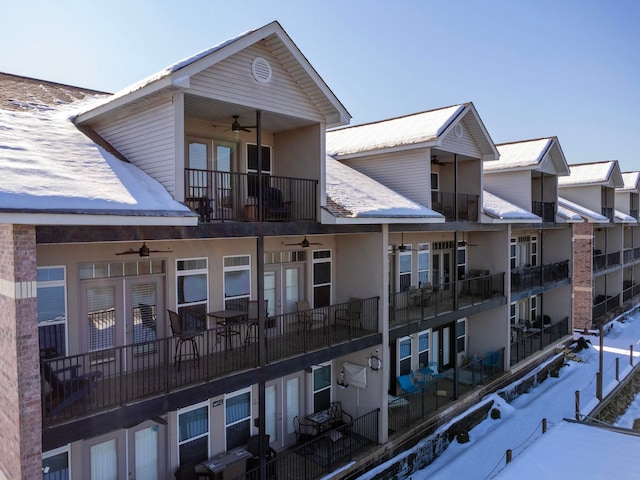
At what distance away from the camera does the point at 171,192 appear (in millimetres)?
8648

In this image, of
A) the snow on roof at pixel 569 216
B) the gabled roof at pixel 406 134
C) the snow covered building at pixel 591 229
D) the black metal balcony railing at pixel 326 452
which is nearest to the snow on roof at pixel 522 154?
the snow on roof at pixel 569 216

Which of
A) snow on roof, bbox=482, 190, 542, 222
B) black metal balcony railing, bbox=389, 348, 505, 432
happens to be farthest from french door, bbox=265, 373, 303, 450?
snow on roof, bbox=482, 190, 542, 222

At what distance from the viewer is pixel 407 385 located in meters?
14.8

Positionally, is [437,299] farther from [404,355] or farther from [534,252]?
[534,252]

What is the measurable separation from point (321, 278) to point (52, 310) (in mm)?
7122

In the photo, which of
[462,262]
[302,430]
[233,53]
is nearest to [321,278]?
[302,430]

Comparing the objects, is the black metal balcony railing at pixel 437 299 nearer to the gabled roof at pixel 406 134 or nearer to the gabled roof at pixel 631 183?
the gabled roof at pixel 406 134

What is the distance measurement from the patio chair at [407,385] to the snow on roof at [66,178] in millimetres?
9607

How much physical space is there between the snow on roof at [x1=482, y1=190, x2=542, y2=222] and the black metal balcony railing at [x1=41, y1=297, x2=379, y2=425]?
24.2 ft

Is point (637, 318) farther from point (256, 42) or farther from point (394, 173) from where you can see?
point (256, 42)

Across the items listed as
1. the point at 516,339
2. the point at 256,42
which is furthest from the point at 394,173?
the point at 516,339

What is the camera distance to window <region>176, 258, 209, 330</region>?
10.2 metres

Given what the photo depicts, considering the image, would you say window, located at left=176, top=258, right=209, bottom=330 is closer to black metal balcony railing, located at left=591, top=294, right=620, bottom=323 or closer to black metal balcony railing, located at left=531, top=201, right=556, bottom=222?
black metal balcony railing, located at left=531, top=201, right=556, bottom=222

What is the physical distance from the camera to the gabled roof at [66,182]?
6.49m
